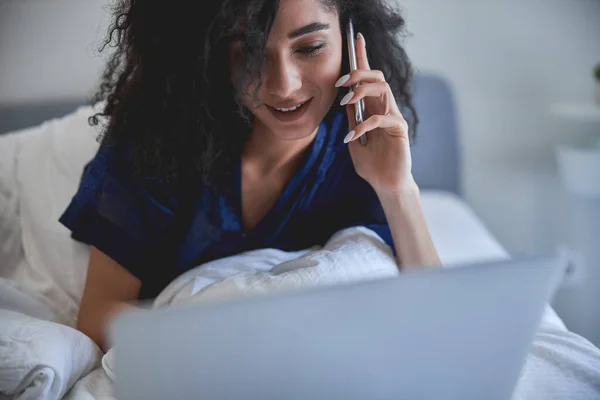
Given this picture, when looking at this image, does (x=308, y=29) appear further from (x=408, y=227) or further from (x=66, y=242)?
(x=66, y=242)

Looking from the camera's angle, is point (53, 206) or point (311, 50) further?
point (53, 206)

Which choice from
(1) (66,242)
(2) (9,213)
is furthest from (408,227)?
(2) (9,213)

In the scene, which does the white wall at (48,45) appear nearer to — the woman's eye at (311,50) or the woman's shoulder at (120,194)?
the woman's shoulder at (120,194)

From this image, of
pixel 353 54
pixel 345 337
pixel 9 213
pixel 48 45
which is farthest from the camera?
pixel 9 213

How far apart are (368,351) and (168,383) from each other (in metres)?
0.15

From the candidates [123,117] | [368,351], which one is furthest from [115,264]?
[368,351]

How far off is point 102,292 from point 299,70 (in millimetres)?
401

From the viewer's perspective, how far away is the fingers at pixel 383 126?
0.73m

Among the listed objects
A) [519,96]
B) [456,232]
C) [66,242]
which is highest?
[519,96]

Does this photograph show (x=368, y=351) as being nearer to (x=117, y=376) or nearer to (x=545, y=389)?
(x=117, y=376)

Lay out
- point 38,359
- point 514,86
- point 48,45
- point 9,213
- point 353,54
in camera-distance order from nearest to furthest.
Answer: point 38,359, point 353,54, point 48,45, point 9,213, point 514,86

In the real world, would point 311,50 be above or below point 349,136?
above

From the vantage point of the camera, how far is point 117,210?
79 centimetres

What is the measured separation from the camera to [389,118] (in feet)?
2.43
